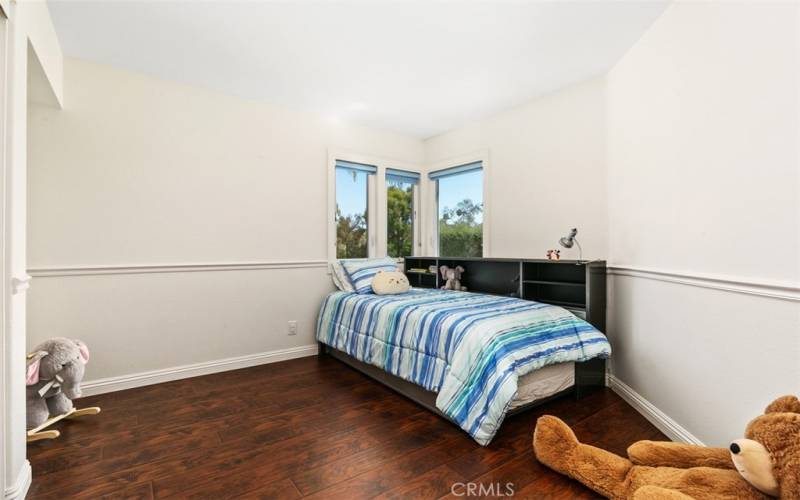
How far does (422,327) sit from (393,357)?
35cm

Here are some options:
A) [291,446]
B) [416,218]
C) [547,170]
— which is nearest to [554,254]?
[547,170]

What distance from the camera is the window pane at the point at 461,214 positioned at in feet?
12.8

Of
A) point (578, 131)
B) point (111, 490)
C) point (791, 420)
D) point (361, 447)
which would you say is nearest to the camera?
point (791, 420)

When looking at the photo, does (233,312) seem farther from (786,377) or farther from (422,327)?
(786,377)

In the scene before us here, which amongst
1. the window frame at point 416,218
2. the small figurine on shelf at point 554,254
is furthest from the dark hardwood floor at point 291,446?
the window frame at point 416,218

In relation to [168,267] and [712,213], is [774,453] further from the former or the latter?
[168,267]

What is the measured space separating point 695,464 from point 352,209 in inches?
130

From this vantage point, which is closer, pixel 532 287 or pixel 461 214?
pixel 532 287

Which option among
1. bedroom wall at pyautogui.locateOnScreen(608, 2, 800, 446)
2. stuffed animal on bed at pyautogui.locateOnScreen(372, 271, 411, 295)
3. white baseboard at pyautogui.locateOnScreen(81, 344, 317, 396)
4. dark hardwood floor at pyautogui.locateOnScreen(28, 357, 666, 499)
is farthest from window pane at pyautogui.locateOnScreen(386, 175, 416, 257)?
bedroom wall at pyautogui.locateOnScreen(608, 2, 800, 446)

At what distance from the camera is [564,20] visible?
85.4 inches

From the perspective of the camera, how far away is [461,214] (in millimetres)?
4117

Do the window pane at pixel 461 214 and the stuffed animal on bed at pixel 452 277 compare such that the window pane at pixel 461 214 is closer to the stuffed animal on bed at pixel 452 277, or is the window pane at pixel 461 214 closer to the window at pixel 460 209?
Answer: the window at pixel 460 209

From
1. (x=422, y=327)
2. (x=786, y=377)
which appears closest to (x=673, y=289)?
(x=786, y=377)

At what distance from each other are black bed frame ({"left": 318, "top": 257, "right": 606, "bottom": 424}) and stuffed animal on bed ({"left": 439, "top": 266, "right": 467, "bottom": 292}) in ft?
0.29
